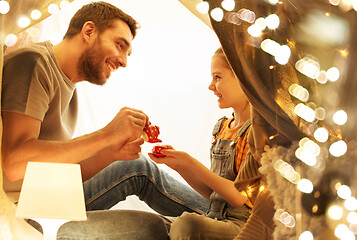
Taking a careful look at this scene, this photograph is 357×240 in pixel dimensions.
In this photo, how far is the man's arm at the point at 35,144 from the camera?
1.51 meters

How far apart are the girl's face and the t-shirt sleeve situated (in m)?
0.67

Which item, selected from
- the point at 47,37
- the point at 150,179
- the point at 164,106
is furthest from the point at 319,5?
the point at 47,37

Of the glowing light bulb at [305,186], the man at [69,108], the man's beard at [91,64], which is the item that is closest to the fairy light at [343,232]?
the glowing light bulb at [305,186]

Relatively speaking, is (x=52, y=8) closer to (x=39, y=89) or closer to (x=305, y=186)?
(x=39, y=89)

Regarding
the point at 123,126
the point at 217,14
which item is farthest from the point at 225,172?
the point at 217,14

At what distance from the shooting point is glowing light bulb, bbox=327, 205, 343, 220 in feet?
4.19

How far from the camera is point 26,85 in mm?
1557

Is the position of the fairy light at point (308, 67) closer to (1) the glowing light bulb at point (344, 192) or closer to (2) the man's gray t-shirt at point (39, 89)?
(1) the glowing light bulb at point (344, 192)

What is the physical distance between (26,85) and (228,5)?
730 millimetres

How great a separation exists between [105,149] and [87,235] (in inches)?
18.9

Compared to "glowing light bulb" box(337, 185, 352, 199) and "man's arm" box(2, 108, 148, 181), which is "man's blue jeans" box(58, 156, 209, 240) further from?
"glowing light bulb" box(337, 185, 352, 199)

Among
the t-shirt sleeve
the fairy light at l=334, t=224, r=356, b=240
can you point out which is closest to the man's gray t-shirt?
the t-shirt sleeve

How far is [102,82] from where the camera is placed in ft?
6.34

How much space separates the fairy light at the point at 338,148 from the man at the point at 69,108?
593mm
